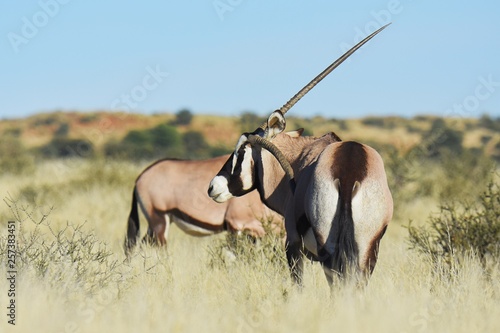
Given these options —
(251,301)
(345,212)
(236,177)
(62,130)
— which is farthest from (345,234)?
(62,130)

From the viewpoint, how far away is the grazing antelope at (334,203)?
5723 mm

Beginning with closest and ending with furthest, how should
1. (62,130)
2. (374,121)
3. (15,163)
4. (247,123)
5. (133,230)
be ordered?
(133,230), (247,123), (15,163), (62,130), (374,121)

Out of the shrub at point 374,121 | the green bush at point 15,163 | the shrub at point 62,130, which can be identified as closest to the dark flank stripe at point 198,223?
the green bush at point 15,163

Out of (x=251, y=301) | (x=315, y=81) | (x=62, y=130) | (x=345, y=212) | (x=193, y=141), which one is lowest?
(x=251, y=301)

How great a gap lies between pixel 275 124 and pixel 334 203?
1394 millimetres

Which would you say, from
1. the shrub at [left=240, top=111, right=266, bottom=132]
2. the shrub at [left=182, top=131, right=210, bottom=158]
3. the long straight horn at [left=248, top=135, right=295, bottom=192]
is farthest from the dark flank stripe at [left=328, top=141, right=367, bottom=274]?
the shrub at [left=182, top=131, right=210, bottom=158]

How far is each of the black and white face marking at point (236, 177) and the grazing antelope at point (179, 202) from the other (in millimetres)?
2573

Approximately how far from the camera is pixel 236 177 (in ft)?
24.3

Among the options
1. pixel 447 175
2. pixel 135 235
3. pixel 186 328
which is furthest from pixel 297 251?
pixel 447 175

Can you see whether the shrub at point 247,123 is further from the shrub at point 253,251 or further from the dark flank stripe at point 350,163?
the dark flank stripe at point 350,163

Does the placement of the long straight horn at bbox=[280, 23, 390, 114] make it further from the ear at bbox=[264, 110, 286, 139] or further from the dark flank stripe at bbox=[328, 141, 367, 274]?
the dark flank stripe at bbox=[328, 141, 367, 274]

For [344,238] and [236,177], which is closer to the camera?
[344,238]

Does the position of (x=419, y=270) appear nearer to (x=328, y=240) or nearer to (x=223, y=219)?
(x=328, y=240)

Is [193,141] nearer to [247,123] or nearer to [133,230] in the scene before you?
[247,123]
